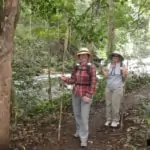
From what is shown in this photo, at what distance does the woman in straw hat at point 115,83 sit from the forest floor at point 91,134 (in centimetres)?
37

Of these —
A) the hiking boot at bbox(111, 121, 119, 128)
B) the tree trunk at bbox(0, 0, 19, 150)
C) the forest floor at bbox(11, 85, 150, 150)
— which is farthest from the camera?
the hiking boot at bbox(111, 121, 119, 128)

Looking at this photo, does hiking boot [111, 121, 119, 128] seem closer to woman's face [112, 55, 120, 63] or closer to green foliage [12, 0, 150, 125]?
woman's face [112, 55, 120, 63]

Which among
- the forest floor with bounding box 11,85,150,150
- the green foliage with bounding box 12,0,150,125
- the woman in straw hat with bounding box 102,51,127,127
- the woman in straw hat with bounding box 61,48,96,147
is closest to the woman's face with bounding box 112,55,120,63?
the woman in straw hat with bounding box 102,51,127,127

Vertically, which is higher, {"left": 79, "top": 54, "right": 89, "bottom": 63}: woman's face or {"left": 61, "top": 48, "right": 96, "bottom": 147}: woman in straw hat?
{"left": 79, "top": 54, "right": 89, "bottom": 63}: woman's face

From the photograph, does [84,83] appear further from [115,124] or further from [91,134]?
[115,124]

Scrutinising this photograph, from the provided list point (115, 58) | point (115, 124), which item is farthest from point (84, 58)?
point (115, 124)

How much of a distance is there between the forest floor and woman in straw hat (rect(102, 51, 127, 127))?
370 mm

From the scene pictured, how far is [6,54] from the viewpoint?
18.8ft

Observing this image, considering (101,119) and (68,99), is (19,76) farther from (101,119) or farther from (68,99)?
(101,119)

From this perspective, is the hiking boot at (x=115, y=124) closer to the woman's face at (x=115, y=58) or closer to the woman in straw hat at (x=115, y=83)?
the woman in straw hat at (x=115, y=83)

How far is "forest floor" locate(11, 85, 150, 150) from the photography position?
6637 millimetres

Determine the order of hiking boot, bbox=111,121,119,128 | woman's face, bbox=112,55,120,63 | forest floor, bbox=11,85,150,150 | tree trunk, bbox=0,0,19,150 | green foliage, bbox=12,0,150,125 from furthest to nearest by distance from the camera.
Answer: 1. green foliage, bbox=12,0,150,125
2. hiking boot, bbox=111,121,119,128
3. woman's face, bbox=112,55,120,63
4. forest floor, bbox=11,85,150,150
5. tree trunk, bbox=0,0,19,150

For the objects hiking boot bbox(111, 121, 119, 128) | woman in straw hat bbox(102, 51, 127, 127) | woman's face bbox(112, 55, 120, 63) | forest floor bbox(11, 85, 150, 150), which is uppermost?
woman's face bbox(112, 55, 120, 63)

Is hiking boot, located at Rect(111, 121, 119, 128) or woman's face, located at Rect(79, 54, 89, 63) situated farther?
hiking boot, located at Rect(111, 121, 119, 128)
